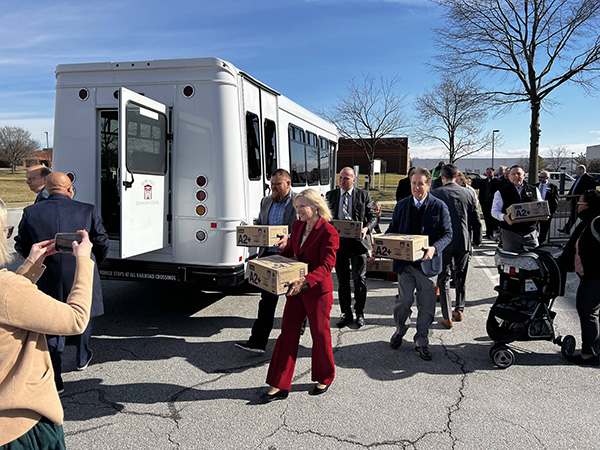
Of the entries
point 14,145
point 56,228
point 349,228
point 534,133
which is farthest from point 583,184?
point 14,145

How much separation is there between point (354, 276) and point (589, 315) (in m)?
2.49

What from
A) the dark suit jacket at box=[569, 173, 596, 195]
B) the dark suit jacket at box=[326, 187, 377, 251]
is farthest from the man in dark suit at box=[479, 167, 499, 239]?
the dark suit jacket at box=[326, 187, 377, 251]

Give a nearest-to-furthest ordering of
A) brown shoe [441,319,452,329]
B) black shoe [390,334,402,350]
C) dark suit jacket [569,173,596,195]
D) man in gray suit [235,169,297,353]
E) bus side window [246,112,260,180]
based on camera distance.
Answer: man in gray suit [235,169,297,353]
black shoe [390,334,402,350]
brown shoe [441,319,452,329]
bus side window [246,112,260,180]
dark suit jacket [569,173,596,195]

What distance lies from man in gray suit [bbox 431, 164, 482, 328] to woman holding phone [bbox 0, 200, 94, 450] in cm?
456

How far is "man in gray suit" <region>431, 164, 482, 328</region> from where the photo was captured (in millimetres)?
A: 5562

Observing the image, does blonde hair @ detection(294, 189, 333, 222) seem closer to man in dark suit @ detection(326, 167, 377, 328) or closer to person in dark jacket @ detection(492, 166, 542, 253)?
man in dark suit @ detection(326, 167, 377, 328)

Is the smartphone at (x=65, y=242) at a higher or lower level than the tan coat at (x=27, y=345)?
higher

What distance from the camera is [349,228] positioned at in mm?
5250

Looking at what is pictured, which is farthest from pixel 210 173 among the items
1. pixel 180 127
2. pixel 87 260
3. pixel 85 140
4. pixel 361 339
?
pixel 87 260

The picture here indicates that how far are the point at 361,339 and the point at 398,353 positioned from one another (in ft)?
1.75

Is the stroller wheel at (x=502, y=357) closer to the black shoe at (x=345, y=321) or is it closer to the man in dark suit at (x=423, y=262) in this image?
the man in dark suit at (x=423, y=262)

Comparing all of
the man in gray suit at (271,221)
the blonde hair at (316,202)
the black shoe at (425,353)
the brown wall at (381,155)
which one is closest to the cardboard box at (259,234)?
the man in gray suit at (271,221)

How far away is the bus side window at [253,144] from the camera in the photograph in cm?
567

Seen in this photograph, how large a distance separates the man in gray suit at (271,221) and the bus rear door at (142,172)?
3.92 feet
